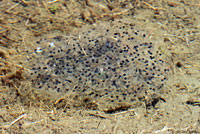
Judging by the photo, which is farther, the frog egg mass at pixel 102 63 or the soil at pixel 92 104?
the frog egg mass at pixel 102 63

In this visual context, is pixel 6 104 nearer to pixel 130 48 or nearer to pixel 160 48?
pixel 130 48

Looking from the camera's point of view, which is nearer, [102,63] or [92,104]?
[92,104]

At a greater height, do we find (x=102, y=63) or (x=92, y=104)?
(x=102, y=63)

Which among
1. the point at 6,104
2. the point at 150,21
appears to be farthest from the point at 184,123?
the point at 6,104

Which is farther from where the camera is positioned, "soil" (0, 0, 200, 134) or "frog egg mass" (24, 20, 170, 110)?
"frog egg mass" (24, 20, 170, 110)
